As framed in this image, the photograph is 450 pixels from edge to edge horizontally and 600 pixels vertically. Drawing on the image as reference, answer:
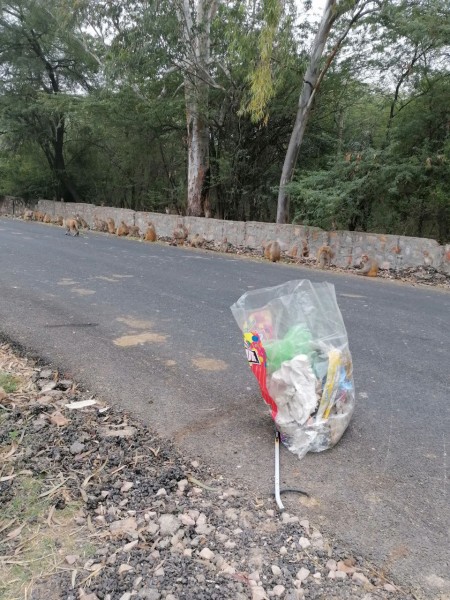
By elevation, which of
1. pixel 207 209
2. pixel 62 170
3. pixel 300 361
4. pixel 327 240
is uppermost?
pixel 62 170

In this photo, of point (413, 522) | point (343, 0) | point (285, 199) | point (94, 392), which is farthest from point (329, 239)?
point (413, 522)

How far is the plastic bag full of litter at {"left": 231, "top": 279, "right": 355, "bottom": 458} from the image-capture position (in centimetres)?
248

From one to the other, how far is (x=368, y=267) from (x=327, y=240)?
56.1 inches

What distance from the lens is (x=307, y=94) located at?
39.3ft

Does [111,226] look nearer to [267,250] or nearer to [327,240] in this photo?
[267,250]

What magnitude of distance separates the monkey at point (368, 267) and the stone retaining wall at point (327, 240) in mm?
205

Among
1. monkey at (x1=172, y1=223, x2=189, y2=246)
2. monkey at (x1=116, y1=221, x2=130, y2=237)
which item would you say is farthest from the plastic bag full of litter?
monkey at (x1=116, y1=221, x2=130, y2=237)

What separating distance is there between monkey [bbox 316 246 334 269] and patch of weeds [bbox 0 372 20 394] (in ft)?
25.7

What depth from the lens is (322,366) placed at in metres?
2.57

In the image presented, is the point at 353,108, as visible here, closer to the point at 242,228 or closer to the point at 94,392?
the point at 242,228

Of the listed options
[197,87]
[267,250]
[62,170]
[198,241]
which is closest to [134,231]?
[198,241]

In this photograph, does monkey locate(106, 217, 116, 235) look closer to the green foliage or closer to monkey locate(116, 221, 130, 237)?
monkey locate(116, 221, 130, 237)

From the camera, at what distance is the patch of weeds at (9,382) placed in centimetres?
312

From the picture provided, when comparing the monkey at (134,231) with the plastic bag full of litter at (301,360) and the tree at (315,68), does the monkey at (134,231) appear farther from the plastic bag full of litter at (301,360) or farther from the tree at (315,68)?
the plastic bag full of litter at (301,360)
